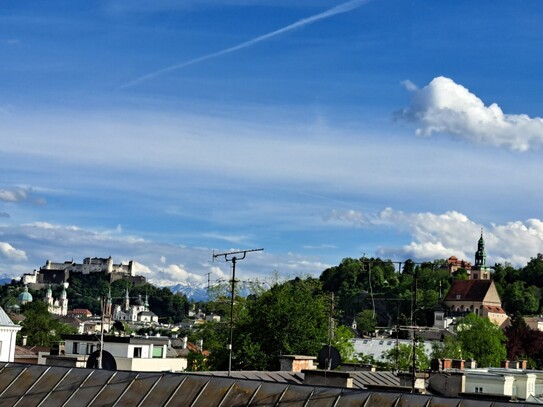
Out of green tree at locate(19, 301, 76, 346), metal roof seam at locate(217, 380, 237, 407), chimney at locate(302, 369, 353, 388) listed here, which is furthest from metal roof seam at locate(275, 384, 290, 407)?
green tree at locate(19, 301, 76, 346)

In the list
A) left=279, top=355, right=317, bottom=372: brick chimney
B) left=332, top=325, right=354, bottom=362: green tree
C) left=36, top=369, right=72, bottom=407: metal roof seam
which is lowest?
Answer: left=36, top=369, right=72, bottom=407: metal roof seam

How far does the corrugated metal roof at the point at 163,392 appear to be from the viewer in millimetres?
21031

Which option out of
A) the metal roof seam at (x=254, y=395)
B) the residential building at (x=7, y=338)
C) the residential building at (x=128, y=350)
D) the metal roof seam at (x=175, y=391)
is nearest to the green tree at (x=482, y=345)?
the residential building at (x=128, y=350)

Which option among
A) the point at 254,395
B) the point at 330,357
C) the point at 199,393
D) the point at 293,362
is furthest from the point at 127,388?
the point at 293,362

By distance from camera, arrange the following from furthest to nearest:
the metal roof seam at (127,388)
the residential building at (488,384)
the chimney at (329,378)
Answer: the residential building at (488,384) → the chimney at (329,378) → the metal roof seam at (127,388)

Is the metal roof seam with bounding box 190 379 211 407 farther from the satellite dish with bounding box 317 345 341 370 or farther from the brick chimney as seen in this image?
the brick chimney

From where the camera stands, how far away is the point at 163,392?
22.9 meters

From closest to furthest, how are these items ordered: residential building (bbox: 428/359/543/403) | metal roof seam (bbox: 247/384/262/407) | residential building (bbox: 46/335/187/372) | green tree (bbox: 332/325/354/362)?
metal roof seam (bbox: 247/384/262/407) < residential building (bbox: 428/359/543/403) < residential building (bbox: 46/335/187/372) < green tree (bbox: 332/325/354/362)

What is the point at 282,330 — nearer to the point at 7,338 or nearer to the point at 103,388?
the point at 7,338

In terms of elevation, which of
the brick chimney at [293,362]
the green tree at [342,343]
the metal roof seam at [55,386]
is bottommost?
the metal roof seam at [55,386]

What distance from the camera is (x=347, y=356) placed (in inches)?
3265

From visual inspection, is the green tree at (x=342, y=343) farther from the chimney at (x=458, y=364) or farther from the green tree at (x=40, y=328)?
the green tree at (x=40, y=328)

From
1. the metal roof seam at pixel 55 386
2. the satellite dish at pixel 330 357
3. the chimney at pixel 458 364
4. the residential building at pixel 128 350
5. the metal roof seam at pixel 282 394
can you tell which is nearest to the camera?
the metal roof seam at pixel 282 394

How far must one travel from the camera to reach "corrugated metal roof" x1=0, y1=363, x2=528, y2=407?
21.0m
